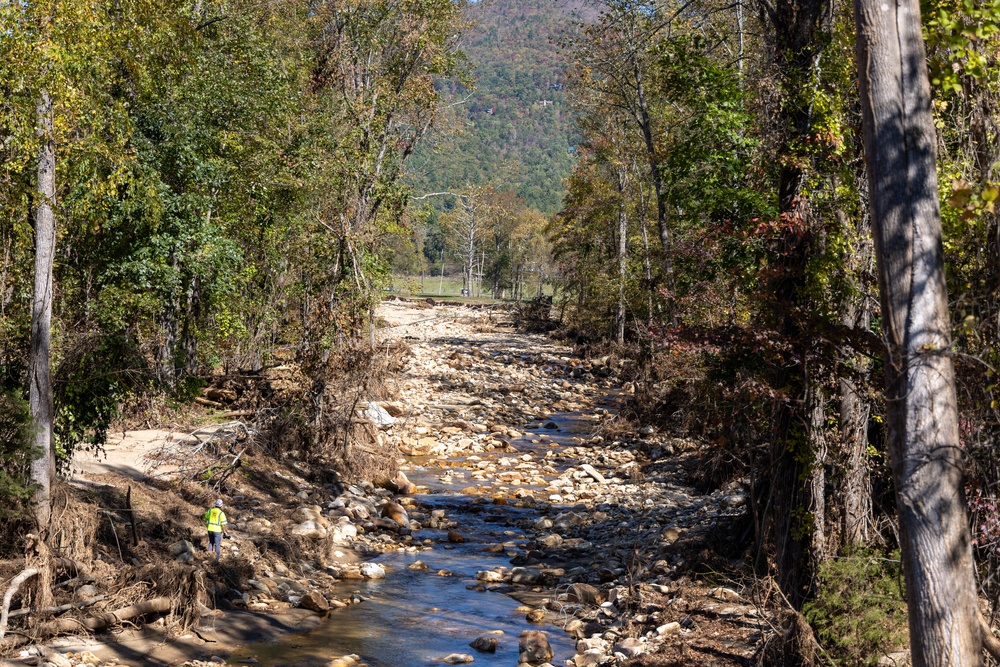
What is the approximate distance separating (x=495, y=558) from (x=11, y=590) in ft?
21.9

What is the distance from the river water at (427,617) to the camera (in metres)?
9.23

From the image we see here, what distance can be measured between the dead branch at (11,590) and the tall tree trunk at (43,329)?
2.49ft

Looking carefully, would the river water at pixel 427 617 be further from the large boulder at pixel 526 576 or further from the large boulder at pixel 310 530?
the large boulder at pixel 310 530

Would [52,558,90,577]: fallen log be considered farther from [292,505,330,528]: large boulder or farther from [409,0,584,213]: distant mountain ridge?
[409,0,584,213]: distant mountain ridge

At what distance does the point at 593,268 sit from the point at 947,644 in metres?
29.8

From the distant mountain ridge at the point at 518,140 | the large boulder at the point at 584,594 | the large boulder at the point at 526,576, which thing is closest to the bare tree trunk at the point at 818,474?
the large boulder at the point at 584,594

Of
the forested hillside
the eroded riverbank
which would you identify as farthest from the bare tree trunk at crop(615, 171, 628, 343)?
the forested hillside

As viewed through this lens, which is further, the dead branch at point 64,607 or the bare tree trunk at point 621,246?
the bare tree trunk at point 621,246

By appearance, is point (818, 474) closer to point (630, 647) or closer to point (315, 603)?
point (630, 647)

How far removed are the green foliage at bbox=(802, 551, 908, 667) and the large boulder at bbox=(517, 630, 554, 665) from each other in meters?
2.83

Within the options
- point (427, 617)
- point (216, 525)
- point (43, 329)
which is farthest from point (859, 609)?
point (43, 329)

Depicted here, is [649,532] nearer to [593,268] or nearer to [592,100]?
[592,100]

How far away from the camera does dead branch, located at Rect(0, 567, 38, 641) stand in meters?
7.95

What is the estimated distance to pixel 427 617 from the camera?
10.5 metres
